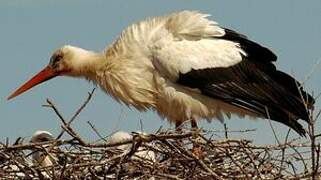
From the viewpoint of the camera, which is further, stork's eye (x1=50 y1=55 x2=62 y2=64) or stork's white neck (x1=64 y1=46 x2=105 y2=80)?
stork's eye (x1=50 y1=55 x2=62 y2=64)

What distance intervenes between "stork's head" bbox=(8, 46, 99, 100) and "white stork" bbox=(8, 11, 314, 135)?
15 cm

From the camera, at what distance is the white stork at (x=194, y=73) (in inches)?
393

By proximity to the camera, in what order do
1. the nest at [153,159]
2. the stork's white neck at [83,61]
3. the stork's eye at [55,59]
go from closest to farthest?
the nest at [153,159] < the stork's white neck at [83,61] < the stork's eye at [55,59]

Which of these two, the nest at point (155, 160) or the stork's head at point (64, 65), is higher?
the stork's head at point (64, 65)

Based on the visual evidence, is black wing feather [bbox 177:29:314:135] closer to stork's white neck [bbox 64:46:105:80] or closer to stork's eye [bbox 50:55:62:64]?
stork's white neck [bbox 64:46:105:80]

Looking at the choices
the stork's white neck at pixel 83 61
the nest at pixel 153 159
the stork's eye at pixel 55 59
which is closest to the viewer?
the nest at pixel 153 159

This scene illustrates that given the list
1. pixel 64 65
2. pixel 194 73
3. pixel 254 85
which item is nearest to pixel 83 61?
pixel 64 65

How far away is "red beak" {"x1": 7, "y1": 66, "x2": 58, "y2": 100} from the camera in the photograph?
34.8ft

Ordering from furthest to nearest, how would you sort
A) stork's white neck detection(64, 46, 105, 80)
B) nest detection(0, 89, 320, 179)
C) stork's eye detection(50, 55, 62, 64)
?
stork's eye detection(50, 55, 62, 64), stork's white neck detection(64, 46, 105, 80), nest detection(0, 89, 320, 179)

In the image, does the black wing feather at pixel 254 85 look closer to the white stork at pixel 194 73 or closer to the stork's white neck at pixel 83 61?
the white stork at pixel 194 73

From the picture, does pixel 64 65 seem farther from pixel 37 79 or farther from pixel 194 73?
pixel 194 73

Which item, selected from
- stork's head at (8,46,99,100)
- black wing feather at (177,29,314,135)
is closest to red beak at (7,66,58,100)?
stork's head at (8,46,99,100)

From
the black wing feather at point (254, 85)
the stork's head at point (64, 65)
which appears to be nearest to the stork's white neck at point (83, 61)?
the stork's head at point (64, 65)

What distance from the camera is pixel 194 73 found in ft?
32.9
